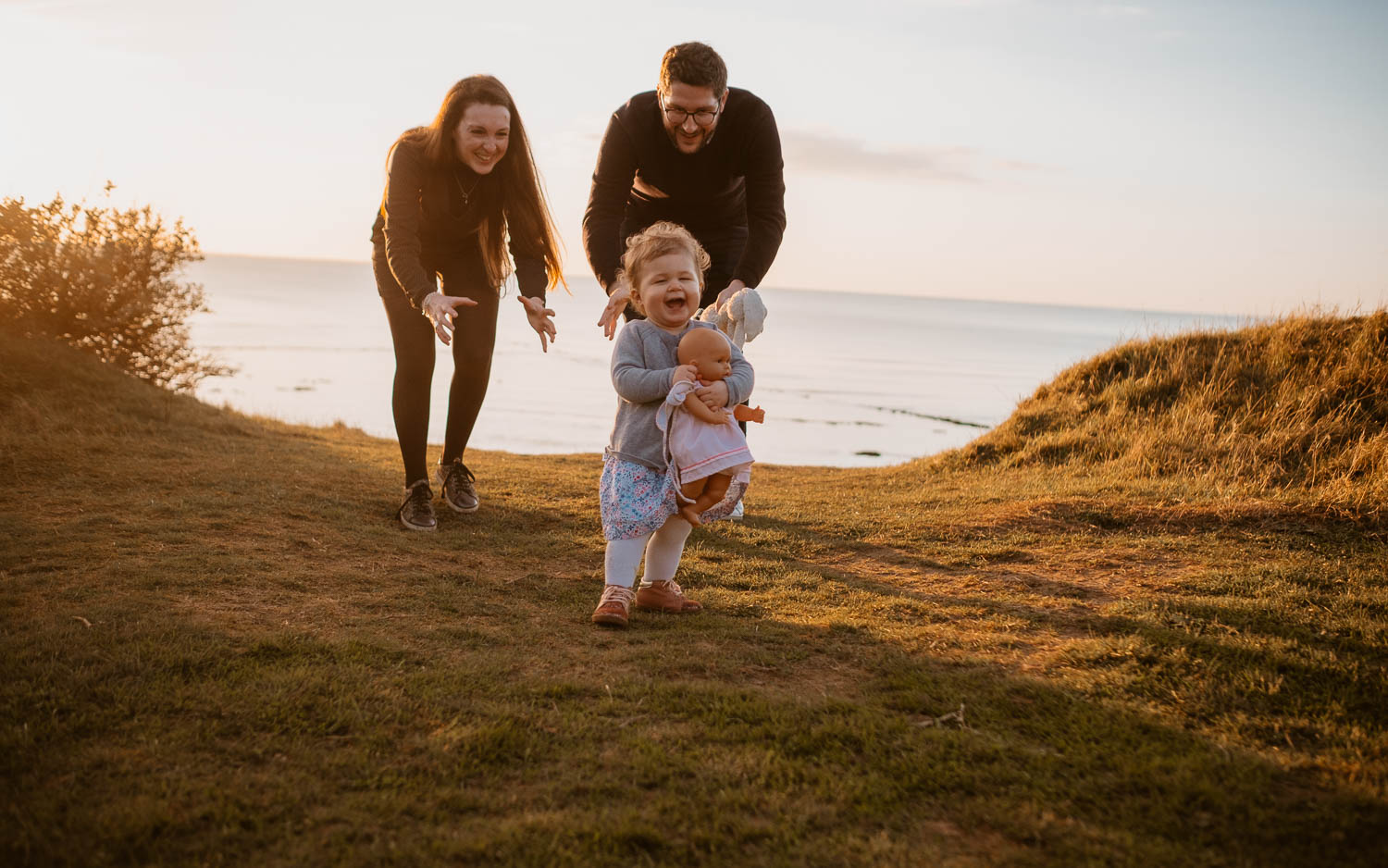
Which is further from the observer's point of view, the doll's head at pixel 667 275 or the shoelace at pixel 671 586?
the shoelace at pixel 671 586

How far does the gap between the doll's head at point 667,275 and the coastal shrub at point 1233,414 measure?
143 inches

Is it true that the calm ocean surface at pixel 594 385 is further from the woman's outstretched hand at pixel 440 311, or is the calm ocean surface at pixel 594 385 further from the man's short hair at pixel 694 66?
the man's short hair at pixel 694 66

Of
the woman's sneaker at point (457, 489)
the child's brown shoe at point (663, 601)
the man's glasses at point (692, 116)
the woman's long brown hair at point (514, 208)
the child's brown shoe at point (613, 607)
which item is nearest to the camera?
the child's brown shoe at point (613, 607)

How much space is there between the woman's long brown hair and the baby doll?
207 centimetres

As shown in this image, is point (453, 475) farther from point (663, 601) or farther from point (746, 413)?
point (746, 413)

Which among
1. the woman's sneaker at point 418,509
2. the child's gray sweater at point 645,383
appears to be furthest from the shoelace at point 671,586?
the woman's sneaker at point 418,509

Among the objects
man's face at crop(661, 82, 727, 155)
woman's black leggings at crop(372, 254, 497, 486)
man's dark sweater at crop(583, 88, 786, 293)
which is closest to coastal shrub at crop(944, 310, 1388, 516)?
man's dark sweater at crop(583, 88, 786, 293)

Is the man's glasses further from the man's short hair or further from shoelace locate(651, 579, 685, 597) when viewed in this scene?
shoelace locate(651, 579, 685, 597)

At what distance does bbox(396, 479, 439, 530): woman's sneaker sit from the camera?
4914 mm

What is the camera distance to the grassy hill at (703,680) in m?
1.97

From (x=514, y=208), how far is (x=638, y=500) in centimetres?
246

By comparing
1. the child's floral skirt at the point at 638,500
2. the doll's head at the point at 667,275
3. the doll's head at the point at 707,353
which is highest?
the doll's head at the point at 667,275

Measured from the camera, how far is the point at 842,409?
18969 millimetres

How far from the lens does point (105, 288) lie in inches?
329
